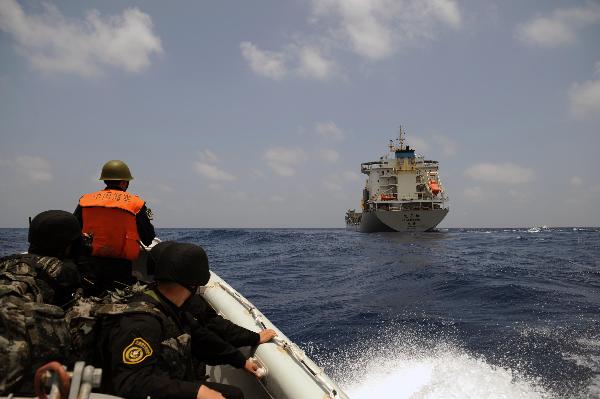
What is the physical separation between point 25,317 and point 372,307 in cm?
699

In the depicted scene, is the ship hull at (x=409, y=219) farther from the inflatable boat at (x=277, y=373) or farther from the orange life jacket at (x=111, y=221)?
the orange life jacket at (x=111, y=221)

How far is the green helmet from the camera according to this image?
3.35 meters

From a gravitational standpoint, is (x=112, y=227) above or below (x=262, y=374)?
above

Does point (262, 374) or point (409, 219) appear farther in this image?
point (409, 219)

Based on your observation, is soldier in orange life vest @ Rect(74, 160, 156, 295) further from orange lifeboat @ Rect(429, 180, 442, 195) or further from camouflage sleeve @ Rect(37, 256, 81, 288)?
orange lifeboat @ Rect(429, 180, 442, 195)

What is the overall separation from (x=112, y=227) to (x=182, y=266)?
64.4 inches

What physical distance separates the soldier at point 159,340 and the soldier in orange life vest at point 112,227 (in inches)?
49.0

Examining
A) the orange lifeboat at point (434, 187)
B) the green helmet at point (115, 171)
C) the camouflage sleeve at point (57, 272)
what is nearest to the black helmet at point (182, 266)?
the camouflage sleeve at point (57, 272)

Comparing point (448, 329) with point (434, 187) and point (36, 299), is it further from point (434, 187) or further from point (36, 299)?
point (434, 187)

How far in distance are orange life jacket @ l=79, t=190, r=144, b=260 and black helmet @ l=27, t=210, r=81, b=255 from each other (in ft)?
2.12

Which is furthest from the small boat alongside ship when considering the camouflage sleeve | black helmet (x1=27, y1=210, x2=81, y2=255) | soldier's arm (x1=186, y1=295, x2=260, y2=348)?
black helmet (x1=27, y1=210, x2=81, y2=255)

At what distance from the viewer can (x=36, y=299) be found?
1.99 metres

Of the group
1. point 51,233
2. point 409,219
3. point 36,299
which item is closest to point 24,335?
point 36,299

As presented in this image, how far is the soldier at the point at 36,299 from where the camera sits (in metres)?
1.50
